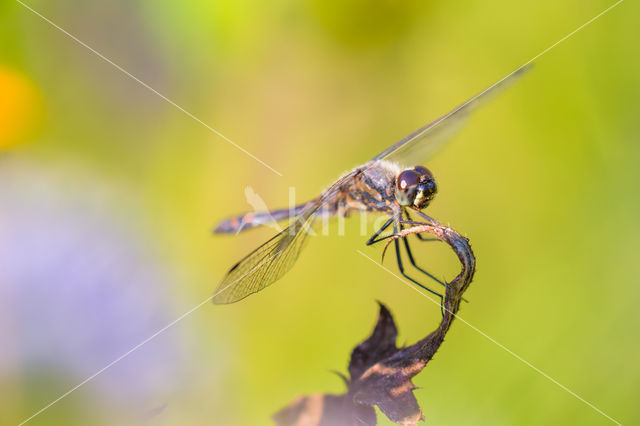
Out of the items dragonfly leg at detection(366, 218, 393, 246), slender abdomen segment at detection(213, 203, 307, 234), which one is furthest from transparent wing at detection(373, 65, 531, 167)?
slender abdomen segment at detection(213, 203, 307, 234)

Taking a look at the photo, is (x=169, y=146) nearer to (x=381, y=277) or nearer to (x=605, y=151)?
(x=381, y=277)

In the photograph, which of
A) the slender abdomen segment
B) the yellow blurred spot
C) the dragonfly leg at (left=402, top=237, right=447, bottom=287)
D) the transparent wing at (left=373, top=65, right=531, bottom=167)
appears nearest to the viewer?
the transparent wing at (left=373, top=65, right=531, bottom=167)

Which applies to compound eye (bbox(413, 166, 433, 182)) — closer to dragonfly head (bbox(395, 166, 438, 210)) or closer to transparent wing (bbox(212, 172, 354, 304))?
dragonfly head (bbox(395, 166, 438, 210))

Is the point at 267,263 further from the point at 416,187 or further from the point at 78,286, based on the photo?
the point at 78,286

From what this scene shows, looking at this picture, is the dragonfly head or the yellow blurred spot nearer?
the dragonfly head

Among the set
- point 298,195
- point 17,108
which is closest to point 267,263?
point 298,195

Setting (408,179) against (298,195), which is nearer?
(408,179)

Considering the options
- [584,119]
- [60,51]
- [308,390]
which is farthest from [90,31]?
[584,119]

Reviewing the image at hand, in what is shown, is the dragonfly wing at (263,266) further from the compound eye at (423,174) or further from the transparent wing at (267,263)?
the compound eye at (423,174)
